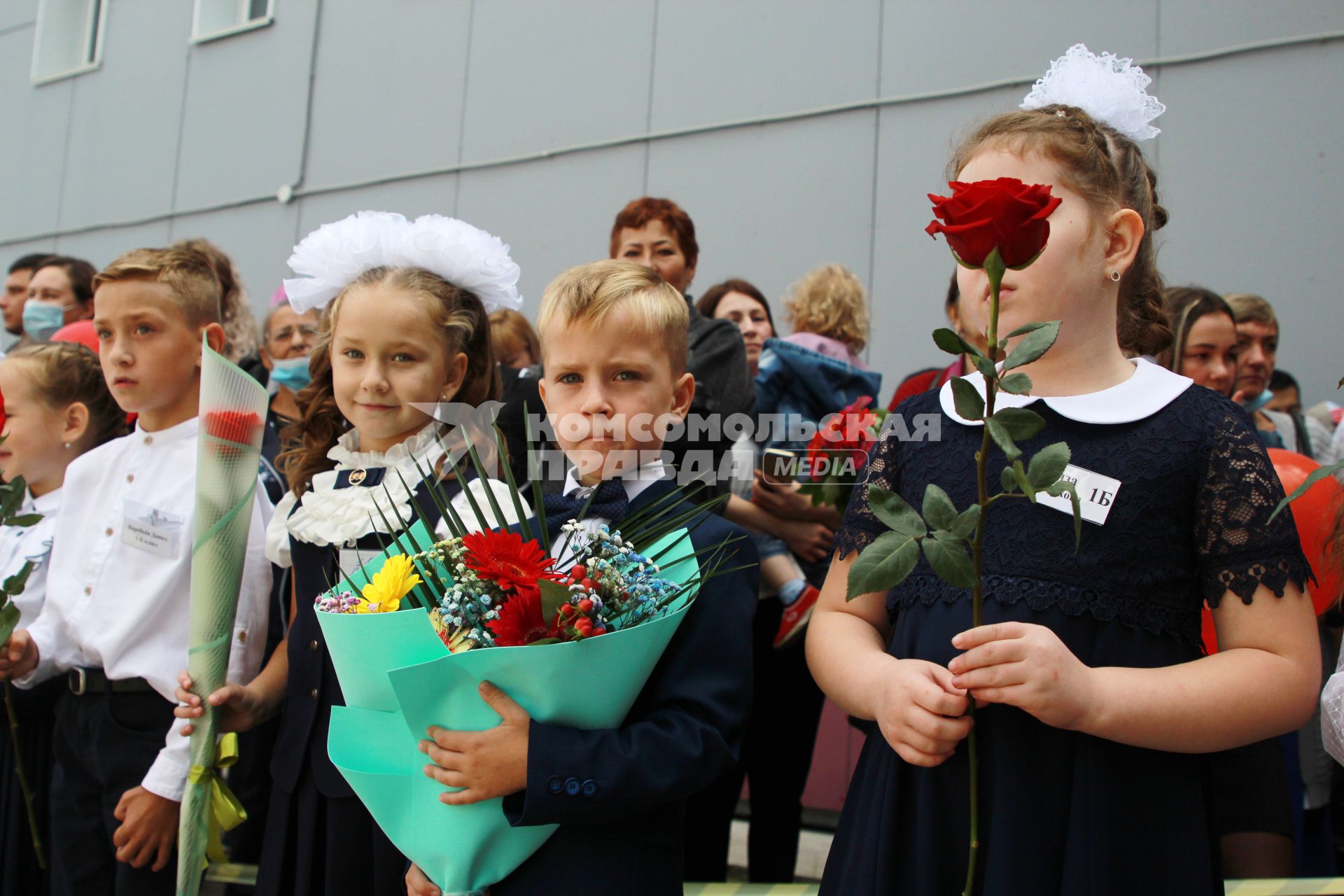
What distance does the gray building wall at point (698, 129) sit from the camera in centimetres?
426

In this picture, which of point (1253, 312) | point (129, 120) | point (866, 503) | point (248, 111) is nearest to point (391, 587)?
point (866, 503)

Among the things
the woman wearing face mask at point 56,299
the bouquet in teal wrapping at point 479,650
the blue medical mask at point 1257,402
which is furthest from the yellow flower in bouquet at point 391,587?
the woman wearing face mask at point 56,299

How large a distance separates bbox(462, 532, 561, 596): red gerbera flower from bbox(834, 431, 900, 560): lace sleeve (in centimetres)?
49

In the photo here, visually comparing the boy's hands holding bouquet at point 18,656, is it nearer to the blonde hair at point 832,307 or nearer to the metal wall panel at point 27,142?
the blonde hair at point 832,307

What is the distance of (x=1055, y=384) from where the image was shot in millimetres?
1538

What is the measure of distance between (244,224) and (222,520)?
5835 millimetres

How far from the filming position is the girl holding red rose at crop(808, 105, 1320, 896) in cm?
130

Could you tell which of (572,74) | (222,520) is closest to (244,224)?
(572,74)

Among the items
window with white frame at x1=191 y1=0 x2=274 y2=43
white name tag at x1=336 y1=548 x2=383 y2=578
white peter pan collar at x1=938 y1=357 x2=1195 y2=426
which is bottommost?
white name tag at x1=336 y1=548 x2=383 y2=578

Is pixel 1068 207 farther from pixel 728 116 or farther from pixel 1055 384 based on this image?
pixel 728 116

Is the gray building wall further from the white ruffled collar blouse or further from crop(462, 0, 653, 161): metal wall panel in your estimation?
the white ruffled collar blouse

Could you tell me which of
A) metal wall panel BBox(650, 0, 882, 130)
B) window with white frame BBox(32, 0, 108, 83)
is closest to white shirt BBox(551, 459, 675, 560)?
metal wall panel BBox(650, 0, 882, 130)

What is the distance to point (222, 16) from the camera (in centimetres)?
783

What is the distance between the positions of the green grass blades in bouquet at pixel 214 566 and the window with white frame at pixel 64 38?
8028 millimetres
